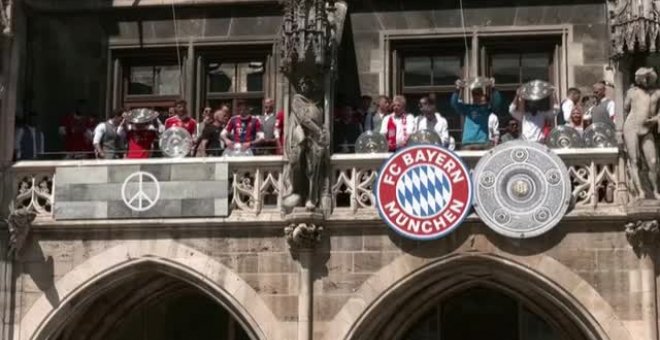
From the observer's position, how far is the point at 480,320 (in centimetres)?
2162


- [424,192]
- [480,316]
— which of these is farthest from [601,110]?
[480,316]

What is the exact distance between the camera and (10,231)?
18.7 m

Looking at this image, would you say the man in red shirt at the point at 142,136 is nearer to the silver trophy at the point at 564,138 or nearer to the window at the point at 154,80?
the window at the point at 154,80

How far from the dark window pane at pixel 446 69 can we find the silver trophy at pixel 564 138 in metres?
3.35

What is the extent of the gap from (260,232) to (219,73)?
413 cm

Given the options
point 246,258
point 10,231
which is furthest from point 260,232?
point 10,231

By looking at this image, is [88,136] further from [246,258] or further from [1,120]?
[246,258]

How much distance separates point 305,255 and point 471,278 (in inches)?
84.1

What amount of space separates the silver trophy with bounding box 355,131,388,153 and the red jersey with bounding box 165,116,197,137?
2235mm

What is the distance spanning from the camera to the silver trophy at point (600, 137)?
18.2 meters

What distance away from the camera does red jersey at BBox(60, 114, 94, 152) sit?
793 inches

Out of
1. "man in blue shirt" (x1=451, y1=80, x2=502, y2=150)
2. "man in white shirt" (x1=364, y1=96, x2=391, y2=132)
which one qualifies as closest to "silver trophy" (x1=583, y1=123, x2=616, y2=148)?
"man in blue shirt" (x1=451, y1=80, x2=502, y2=150)

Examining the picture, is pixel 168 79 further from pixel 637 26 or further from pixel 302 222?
pixel 637 26

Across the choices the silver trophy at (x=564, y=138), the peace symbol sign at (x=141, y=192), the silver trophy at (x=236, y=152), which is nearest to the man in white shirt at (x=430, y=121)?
the silver trophy at (x=564, y=138)
